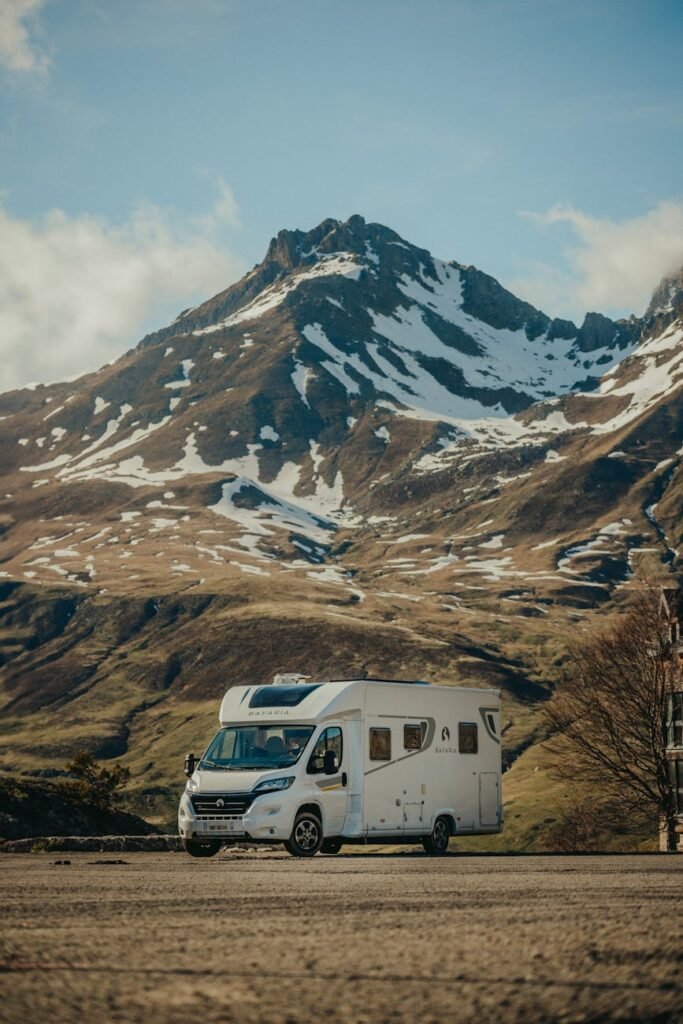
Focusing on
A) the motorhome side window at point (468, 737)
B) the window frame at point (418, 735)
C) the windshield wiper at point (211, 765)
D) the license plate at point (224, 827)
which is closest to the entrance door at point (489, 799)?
the motorhome side window at point (468, 737)

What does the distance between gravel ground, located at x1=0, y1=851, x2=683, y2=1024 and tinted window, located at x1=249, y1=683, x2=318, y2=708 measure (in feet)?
45.2

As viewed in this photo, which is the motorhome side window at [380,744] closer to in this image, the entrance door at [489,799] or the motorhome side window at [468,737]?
the motorhome side window at [468,737]

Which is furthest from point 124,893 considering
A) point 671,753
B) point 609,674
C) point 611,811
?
point 611,811

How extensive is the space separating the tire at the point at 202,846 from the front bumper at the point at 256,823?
370mm

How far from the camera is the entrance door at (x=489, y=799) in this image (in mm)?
37531

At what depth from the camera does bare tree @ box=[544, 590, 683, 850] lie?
59.7 metres

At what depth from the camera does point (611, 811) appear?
76.1 metres

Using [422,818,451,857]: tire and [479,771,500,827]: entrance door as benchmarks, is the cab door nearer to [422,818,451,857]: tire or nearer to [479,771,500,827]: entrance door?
[422,818,451,857]: tire

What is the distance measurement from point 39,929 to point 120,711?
167m

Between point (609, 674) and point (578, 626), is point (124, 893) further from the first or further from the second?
point (578, 626)

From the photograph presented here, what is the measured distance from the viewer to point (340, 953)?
32.0 feet

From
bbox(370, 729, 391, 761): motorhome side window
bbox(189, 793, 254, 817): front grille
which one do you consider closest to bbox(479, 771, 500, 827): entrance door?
bbox(370, 729, 391, 761): motorhome side window

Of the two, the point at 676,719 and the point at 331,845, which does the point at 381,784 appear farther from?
the point at 676,719

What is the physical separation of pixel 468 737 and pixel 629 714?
2700cm
